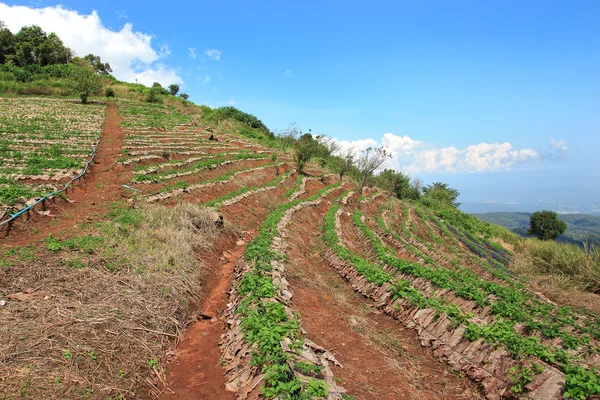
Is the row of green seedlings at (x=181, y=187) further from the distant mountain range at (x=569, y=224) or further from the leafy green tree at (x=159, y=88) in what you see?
the leafy green tree at (x=159, y=88)

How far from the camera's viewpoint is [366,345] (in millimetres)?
7016

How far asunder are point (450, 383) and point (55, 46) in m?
76.9

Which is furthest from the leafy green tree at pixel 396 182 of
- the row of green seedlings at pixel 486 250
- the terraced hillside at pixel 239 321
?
the terraced hillside at pixel 239 321

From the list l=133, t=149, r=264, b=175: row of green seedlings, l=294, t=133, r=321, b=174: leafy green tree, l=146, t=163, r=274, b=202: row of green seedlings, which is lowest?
l=146, t=163, r=274, b=202: row of green seedlings

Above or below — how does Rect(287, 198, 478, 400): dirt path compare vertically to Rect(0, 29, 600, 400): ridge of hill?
below

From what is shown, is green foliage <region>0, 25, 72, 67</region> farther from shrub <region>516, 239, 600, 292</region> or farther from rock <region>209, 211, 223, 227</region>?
shrub <region>516, 239, 600, 292</region>

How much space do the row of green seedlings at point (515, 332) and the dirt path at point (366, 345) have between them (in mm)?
1092

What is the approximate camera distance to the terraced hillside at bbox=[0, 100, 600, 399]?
16.2 ft

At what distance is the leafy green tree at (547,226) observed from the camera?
160 feet

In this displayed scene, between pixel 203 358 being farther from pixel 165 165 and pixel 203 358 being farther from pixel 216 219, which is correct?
pixel 165 165

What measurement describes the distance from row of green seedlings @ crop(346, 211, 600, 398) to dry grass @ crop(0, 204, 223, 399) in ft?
20.1

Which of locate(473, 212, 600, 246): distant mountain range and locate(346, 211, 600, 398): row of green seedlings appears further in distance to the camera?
locate(473, 212, 600, 246): distant mountain range

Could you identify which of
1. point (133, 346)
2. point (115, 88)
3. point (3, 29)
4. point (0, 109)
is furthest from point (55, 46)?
point (133, 346)

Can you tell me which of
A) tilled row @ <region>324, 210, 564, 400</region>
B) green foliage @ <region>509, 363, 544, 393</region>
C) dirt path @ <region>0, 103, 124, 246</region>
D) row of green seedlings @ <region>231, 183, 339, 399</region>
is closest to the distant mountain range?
tilled row @ <region>324, 210, 564, 400</region>
